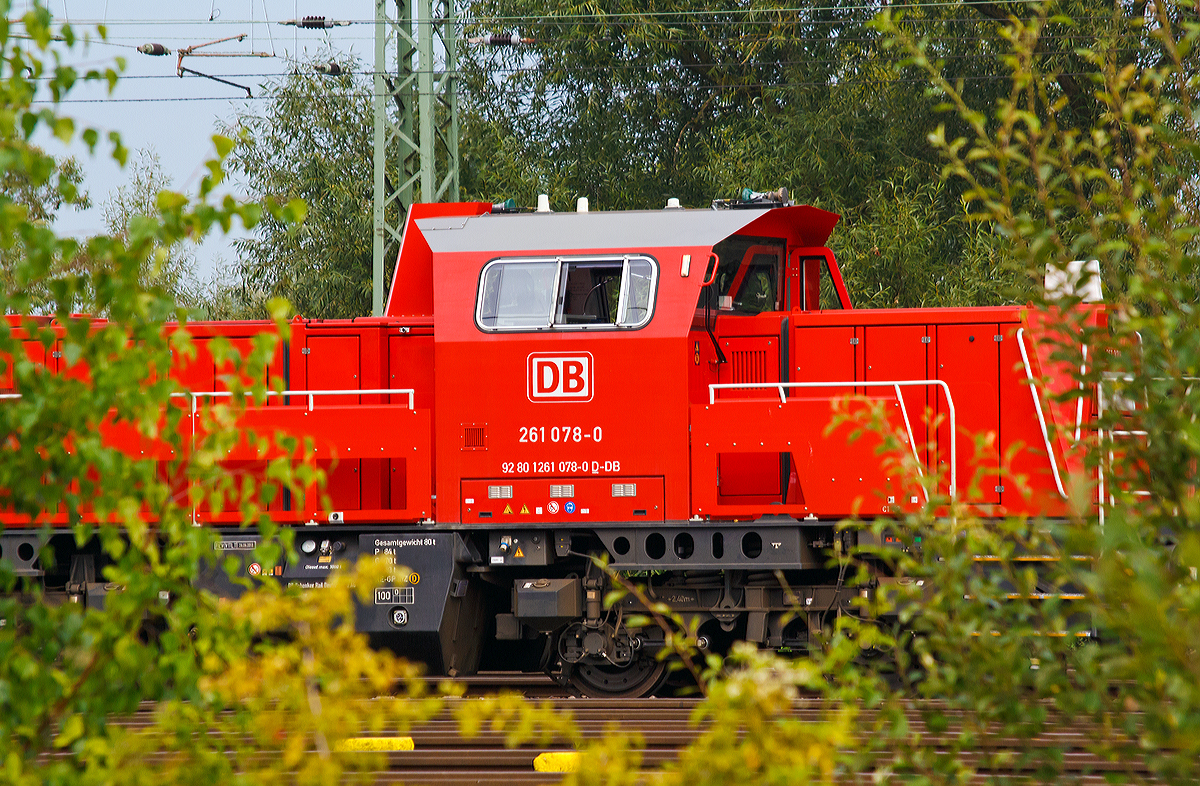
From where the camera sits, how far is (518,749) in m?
7.41

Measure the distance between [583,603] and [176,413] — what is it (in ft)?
21.4

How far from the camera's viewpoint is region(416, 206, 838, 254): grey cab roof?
29.3 ft

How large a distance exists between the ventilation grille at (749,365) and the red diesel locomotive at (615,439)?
3.3 inches

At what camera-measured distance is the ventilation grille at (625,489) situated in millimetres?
8766

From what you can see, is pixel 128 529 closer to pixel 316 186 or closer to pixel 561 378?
pixel 561 378

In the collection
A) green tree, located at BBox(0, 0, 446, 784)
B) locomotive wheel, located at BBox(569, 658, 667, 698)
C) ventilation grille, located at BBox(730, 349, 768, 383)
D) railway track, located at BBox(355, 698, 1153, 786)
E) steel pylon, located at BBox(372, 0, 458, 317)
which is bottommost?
railway track, located at BBox(355, 698, 1153, 786)

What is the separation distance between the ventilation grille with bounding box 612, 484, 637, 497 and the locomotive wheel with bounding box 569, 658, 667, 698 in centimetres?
161

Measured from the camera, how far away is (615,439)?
28.7 ft

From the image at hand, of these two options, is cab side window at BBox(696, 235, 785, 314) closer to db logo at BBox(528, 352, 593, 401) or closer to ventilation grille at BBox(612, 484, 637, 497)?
db logo at BBox(528, 352, 593, 401)

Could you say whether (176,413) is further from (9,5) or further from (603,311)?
(603,311)

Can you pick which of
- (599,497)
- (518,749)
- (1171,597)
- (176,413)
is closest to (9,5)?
(176,413)

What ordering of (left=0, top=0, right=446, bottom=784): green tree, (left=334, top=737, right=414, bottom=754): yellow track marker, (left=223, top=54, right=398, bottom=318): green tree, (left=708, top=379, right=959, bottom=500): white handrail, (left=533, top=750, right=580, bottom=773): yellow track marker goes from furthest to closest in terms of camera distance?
(left=223, top=54, right=398, bottom=318): green tree → (left=708, top=379, right=959, bottom=500): white handrail → (left=334, top=737, right=414, bottom=754): yellow track marker → (left=533, top=750, right=580, bottom=773): yellow track marker → (left=0, top=0, right=446, bottom=784): green tree

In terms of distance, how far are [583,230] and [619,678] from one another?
153 inches

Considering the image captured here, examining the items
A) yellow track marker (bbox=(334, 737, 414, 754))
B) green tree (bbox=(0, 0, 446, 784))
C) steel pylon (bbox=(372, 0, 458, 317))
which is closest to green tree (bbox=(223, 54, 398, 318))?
steel pylon (bbox=(372, 0, 458, 317))
